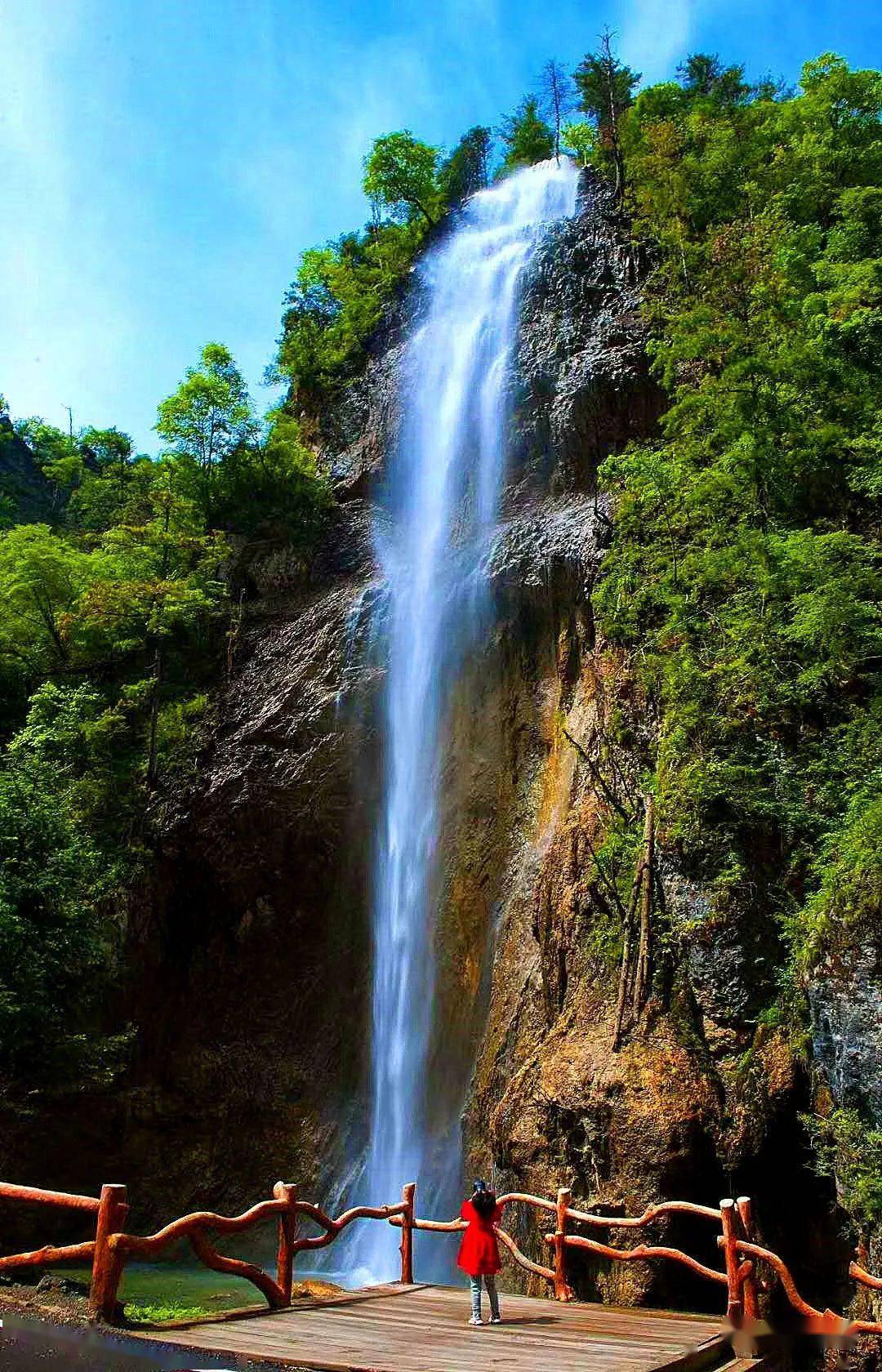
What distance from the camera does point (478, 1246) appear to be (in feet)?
25.5

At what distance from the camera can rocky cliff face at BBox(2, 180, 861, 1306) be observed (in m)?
12.0

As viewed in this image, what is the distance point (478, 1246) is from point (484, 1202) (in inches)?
13.9

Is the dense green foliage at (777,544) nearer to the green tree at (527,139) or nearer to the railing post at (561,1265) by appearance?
the railing post at (561,1265)

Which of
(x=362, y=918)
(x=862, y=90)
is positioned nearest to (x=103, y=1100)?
(x=362, y=918)

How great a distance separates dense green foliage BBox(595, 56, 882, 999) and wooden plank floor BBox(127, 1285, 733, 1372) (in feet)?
14.5

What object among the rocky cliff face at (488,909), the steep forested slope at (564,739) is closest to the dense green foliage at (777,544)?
the steep forested slope at (564,739)

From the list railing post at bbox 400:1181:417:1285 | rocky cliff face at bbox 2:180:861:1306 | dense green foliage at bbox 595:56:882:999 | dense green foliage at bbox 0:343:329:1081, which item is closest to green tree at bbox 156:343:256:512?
dense green foliage at bbox 0:343:329:1081

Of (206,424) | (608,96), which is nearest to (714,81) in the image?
(608,96)

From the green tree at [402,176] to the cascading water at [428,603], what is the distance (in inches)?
183

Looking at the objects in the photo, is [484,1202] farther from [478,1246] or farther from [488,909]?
[488,909]

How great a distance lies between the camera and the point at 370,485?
83.8ft

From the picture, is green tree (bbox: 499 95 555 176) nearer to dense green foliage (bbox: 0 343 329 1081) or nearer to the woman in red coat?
dense green foliage (bbox: 0 343 329 1081)

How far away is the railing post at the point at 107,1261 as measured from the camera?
6594mm

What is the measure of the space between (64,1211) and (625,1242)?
1185 centimetres
